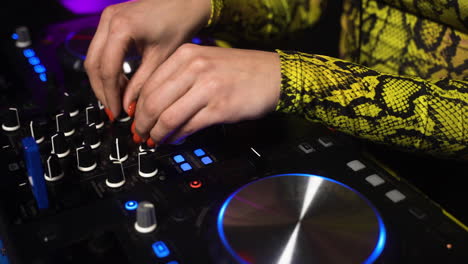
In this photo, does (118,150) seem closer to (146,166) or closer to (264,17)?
(146,166)

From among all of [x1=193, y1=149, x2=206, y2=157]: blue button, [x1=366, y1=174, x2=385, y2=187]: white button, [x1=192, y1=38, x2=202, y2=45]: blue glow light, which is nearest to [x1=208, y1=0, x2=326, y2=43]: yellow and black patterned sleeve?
[x1=192, y1=38, x2=202, y2=45]: blue glow light

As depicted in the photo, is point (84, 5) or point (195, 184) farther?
point (84, 5)

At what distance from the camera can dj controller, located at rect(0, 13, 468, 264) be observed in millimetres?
497

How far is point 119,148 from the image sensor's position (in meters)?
0.63

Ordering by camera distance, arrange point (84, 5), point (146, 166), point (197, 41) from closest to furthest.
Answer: point (146, 166) → point (197, 41) → point (84, 5)

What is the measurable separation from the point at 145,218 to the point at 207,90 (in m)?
0.18

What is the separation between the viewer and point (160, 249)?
50 centimetres

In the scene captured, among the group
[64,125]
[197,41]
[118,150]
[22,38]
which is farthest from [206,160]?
[22,38]

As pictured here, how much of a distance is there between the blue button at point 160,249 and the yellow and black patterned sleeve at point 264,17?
0.49 m

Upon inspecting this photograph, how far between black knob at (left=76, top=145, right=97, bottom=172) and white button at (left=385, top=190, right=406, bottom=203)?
1.26 ft

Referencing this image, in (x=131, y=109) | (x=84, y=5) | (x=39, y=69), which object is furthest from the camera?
(x=84, y=5)

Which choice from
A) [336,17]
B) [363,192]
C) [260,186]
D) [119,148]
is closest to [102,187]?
[119,148]

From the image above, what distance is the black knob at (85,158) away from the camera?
1.98 ft

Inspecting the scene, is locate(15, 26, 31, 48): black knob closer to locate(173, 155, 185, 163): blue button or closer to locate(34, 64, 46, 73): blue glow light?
locate(34, 64, 46, 73): blue glow light
